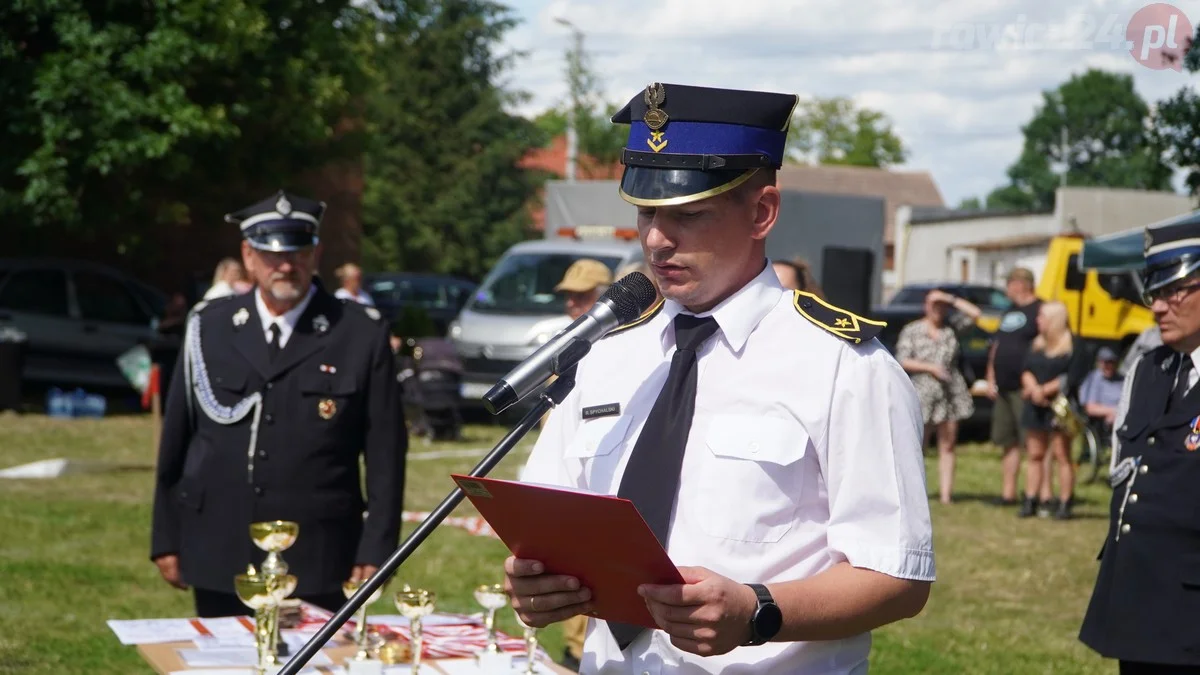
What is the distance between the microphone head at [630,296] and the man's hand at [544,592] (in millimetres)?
538

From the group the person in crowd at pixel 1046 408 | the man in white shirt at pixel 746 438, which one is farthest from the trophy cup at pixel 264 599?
the person in crowd at pixel 1046 408

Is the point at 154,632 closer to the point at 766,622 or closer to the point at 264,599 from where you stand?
the point at 264,599

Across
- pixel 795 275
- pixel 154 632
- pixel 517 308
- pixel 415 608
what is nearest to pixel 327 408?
pixel 154 632

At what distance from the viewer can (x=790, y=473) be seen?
2.59 m

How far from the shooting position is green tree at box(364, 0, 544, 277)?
2078 inches

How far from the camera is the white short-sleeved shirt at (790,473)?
2550 millimetres

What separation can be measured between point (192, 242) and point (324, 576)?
22117mm

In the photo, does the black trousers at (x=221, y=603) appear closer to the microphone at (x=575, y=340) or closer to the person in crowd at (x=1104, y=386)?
the microphone at (x=575, y=340)

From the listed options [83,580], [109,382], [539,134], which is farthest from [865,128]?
[83,580]

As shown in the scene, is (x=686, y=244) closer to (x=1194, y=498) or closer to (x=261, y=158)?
(x=1194, y=498)

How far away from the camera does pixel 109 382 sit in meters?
19.2

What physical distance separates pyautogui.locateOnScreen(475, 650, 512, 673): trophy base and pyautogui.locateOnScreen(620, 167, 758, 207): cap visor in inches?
84.0

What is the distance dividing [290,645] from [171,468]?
110 centimetres

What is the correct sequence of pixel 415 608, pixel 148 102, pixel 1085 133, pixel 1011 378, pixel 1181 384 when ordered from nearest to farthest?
pixel 415 608, pixel 1181 384, pixel 1011 378, pixel 148 102, pixel 1085 133
